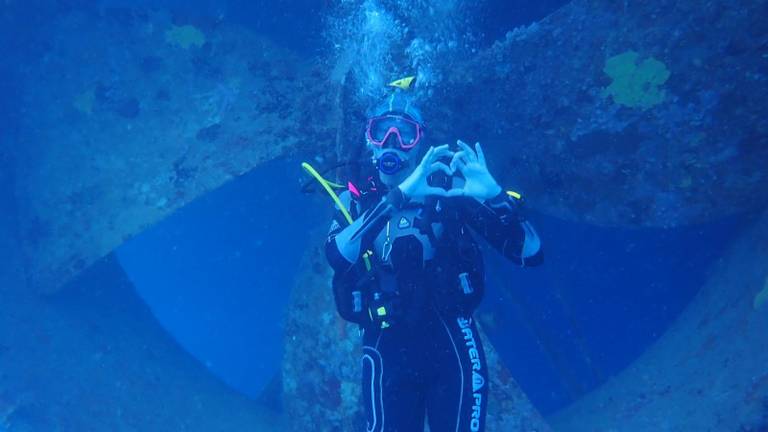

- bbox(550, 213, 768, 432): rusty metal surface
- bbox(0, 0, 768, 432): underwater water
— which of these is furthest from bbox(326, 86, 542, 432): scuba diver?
bbox(550, 213, 768, 432): rusty metal surface

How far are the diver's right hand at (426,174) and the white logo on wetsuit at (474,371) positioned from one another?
1.00m

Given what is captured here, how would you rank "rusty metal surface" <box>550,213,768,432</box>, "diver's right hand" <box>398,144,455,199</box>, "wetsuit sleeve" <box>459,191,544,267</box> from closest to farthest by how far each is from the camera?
1. "rusty metal surface" <box>550,213,768,432</box>
2. "diver's right hand" <box>398,144,455,199</box>
3. "wetsuit sleeve" <box>459,191,544,267</box>

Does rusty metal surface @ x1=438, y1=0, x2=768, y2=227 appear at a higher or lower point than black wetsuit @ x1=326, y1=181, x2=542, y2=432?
higher

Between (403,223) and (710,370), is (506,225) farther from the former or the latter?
(710,370)

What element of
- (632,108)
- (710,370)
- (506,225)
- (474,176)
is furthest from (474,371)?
(632,108)

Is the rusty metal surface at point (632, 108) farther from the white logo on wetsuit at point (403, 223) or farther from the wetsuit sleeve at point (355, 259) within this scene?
the wetsuit sleeve at point (355, 259)

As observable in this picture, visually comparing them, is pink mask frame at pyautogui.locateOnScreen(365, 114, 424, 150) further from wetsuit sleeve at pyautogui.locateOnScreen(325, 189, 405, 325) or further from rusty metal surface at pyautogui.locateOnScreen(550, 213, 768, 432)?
rusty metal surface at pyautogui.locateOnScreen(550, 213, 768, 432)

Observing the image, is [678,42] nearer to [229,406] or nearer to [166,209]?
[166,209]

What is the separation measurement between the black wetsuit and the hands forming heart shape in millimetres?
91

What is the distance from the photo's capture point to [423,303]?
3090 millimetres

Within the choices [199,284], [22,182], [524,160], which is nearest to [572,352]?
[524,160]

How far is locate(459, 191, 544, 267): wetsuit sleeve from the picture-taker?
310cm

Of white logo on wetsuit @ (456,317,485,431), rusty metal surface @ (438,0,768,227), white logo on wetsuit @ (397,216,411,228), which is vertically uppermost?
rusty metal surface @ (438,0,768,227)

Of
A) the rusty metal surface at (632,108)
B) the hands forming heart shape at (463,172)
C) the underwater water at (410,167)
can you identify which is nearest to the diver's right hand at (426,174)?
the hands forming heart shape at (463,172)
